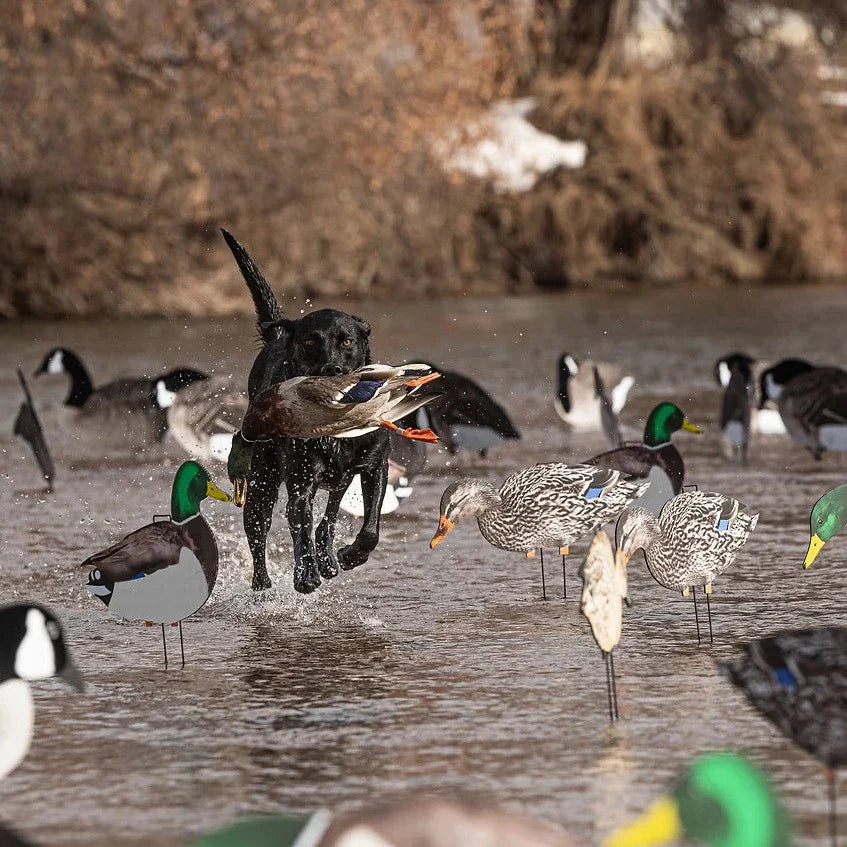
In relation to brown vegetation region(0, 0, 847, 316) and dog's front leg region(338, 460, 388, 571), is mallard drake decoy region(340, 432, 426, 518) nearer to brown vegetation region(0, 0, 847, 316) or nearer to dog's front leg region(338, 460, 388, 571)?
dog's front leg region(338, 460, 388, 571)

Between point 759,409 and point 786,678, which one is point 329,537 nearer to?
point 786,678

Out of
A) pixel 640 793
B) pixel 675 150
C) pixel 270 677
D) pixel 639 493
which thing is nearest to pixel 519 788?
pixel 640 793

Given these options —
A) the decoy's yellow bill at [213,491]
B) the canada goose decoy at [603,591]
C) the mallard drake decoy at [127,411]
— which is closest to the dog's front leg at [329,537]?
the decoy's yellow bill at [213,491]

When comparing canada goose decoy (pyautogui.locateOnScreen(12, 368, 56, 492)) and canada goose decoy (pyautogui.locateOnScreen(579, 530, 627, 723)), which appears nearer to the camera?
canada goose decoy (pyautogui.locateOnScreen(579, 530, 627, 723))

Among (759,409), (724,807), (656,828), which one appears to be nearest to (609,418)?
(759,409)

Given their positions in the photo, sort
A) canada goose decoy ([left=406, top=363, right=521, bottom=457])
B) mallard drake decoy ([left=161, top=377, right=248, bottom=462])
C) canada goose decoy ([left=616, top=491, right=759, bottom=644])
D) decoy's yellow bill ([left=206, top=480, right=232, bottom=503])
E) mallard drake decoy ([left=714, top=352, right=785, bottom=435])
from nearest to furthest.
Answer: canada goose decoy ([left=616, top=491, right=759, bottom=644]) < decoy's yellow bill ([left=206, top=480, right=232, bottom=503]) < mallard drake decoy ([left=161, top=377, right=248, bottom=462]) < canada goose decoy ([left=406, top=363, right=521, bottom=457]) < mallard drake decoy ([left=714, top=352, right=785, bottom=435])

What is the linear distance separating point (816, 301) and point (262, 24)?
8037 mm

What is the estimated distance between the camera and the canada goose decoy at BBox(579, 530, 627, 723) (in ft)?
15.0

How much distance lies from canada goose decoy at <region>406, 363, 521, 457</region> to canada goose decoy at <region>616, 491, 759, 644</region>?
385cm

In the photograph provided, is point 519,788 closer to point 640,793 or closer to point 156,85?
point 640,793

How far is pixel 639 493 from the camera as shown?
6742 mm

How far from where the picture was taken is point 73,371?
12.6 metres

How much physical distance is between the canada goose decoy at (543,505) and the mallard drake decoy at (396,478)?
51cm

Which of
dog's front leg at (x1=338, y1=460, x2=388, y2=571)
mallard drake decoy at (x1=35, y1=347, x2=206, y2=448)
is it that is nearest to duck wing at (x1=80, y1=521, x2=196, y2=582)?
dog's front leg at (x1=338, y1=460, x2=388, y2=571)
